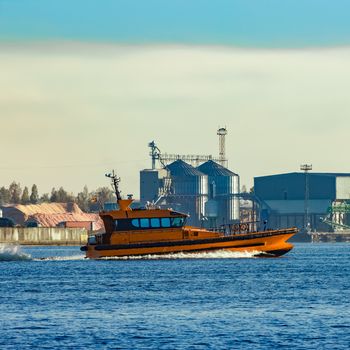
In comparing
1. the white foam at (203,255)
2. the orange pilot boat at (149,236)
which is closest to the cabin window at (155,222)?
the orange pilot boat at (149,236)

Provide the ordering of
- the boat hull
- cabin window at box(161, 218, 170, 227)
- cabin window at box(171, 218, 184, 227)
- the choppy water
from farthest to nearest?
the boat hull, cabin window at box(171, 218, 184, 227), cabin window at box(161, 218, 170, 227), the choppy water

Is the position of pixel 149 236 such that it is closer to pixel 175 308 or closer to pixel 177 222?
pixel 177 222

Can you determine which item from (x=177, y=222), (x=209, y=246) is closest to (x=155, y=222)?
(x=177, y=222)

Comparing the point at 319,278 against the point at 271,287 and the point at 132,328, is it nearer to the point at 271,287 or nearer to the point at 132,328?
the point at 271,287

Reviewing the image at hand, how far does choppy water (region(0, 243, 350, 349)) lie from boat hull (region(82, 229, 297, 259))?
252 inches

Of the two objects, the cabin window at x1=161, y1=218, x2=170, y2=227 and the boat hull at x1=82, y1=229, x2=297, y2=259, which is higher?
the cabin window at x1=161, y1=218, x2=170, y2=227

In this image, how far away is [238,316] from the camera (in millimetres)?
60500

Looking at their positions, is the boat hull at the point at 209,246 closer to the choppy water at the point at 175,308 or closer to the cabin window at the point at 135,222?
the cabin window at the point at 135,222

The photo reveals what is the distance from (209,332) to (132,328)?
3.73 metres

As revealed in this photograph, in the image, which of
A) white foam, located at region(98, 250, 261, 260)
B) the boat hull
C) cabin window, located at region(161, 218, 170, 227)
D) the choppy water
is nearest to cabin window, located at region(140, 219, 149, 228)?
cabin window, located at region(161, 218, 170, 227)

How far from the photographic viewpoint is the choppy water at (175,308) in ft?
170

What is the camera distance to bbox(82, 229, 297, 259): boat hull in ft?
A: 367

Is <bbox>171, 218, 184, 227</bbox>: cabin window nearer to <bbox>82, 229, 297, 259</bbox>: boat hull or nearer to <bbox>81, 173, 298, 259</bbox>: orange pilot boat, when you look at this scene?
<bbox>81, 173, 298, 259</bbox>: orange pilot boat

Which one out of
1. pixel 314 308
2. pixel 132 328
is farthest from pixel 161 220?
pixel 132 328
